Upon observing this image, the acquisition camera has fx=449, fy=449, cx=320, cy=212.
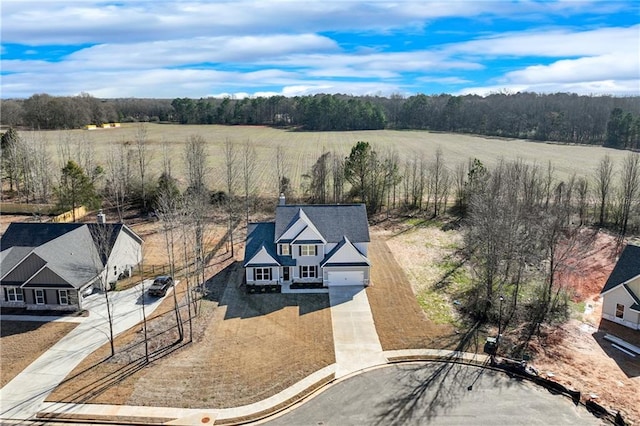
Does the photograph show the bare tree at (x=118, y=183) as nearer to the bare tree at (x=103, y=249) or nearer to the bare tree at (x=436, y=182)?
the bare tree at (x=103, y=249)

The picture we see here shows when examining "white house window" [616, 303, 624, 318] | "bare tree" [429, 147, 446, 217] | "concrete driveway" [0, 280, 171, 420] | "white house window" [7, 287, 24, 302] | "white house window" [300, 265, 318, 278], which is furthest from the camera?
"bare tree" [429, 147, 446, 217]

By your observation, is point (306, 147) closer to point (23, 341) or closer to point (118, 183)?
point (118, 183)

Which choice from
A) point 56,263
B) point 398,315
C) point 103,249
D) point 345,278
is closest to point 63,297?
point 56,263

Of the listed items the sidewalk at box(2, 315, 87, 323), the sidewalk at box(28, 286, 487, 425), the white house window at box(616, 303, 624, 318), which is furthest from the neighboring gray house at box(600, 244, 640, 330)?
the sidewalk at box(2, 315, 87, 323)

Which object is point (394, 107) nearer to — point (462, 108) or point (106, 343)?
point (462, 108)

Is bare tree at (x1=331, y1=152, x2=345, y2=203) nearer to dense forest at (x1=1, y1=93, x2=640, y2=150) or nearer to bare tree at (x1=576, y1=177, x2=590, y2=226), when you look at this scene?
bare tree at (x1=576, y1=177, x2=590, y2=226)

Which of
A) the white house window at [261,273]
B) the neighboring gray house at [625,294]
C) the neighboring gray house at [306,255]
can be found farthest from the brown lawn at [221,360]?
the neighboring gray house at [625,294]
